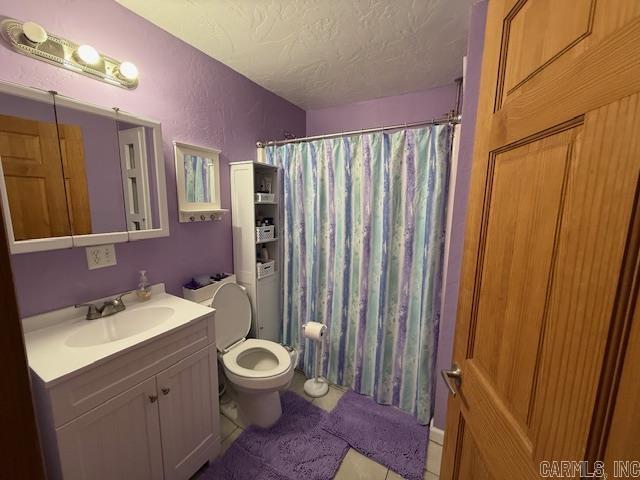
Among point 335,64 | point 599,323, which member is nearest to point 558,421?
point 599,323

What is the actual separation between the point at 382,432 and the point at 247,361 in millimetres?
983

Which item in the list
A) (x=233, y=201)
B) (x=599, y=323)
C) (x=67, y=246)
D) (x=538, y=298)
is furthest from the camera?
(x=233, y=201)

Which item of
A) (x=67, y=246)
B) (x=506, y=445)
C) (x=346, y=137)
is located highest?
(x=346, y=137)

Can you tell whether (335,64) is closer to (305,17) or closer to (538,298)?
(305,17)

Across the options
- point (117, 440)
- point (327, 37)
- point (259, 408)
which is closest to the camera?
point (117, 440)

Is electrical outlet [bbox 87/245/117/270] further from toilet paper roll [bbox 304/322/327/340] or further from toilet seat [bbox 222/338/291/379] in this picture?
toilet paper roll [bbox 304/322/327/340]

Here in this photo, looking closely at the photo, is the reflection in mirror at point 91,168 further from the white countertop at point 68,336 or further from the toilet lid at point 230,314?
the toilet lid at point 230,314

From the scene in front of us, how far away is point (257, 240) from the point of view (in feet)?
6.45

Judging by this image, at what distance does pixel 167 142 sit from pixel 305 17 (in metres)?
1.02

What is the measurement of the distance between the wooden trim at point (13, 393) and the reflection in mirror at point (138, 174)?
119 cm

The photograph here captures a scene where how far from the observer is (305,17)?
1339 mm

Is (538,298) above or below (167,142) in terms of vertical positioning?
below

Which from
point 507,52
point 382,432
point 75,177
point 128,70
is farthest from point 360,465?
point 128,70

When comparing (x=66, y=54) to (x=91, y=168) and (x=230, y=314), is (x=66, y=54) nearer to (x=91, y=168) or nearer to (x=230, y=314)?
(x=91, y=168)
